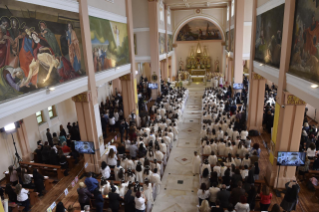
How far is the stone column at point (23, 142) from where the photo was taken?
390 inches

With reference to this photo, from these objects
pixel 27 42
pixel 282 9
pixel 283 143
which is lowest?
pixel 283 143

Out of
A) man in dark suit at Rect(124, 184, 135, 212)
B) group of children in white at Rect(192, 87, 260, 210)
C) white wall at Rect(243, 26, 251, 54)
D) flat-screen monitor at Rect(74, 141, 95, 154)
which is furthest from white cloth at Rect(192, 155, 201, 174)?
white wall at Rect(243, 26, 251, 54)

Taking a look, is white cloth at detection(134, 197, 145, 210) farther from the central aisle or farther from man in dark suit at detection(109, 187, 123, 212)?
the central aisle

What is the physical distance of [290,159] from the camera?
7352 millimetres

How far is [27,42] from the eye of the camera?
5879 mm

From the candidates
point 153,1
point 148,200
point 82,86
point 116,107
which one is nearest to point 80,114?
point 82,86

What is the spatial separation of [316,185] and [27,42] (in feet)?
33.0

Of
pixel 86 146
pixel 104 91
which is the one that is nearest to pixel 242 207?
pixel 86 146

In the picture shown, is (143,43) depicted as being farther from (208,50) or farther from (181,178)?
(208,50)

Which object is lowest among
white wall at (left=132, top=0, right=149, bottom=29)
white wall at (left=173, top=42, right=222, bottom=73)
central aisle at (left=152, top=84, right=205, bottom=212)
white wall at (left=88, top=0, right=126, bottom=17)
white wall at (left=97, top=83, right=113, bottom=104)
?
central aisle at (left=152, top=84, right=205, bottom=212)

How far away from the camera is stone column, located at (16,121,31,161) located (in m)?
9.91

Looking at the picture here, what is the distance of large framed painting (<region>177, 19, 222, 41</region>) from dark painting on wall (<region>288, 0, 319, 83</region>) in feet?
73.4

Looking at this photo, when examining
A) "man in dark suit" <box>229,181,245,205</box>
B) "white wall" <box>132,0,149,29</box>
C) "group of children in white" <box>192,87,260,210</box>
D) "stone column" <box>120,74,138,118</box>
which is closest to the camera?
"man in dark suit" <box>229,181,245,205</box>

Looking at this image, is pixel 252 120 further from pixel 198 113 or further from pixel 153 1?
pixel 153 1
